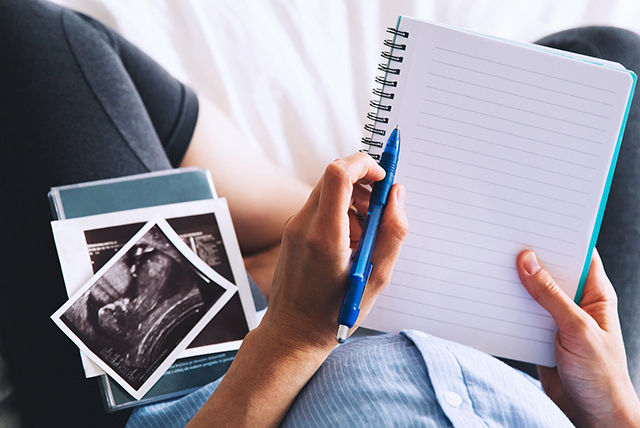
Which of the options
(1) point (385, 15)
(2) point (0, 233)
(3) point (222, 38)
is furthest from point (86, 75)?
(1) point (385, 15)

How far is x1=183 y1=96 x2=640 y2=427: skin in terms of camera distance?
44 centimetres

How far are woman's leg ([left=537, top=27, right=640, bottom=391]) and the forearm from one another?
49 cm

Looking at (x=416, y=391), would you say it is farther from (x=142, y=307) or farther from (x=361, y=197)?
(x=142, y=307)

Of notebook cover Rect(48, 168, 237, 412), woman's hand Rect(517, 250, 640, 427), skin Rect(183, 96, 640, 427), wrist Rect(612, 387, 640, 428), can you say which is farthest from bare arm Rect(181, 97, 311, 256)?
wrist Rect(612, 387, 640, 428)

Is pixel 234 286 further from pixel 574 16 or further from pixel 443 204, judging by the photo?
pixel 574 16

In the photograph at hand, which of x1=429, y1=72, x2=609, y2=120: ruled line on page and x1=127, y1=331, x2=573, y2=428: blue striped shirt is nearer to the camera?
x1=127, y1=331, x2=573, y2=428: blue striped shirt

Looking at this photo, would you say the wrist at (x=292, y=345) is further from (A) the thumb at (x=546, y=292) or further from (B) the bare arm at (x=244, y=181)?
(B) the bare arm at (x=244, y=181)

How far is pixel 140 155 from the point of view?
2.33ft

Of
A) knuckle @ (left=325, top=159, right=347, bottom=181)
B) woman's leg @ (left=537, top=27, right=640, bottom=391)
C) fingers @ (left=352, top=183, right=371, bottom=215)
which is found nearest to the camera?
knuckle @ (left=325, top=159, right=347, bottom=181)

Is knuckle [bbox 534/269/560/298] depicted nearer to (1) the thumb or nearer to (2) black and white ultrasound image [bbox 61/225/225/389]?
(1) the thumb

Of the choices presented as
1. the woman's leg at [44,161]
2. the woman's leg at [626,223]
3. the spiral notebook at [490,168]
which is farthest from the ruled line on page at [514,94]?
the woman's leg at [44,161]

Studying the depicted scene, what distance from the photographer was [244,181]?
2.92 feet

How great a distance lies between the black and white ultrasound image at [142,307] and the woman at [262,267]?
0.19ft

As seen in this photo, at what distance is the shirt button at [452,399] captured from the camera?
438mm
